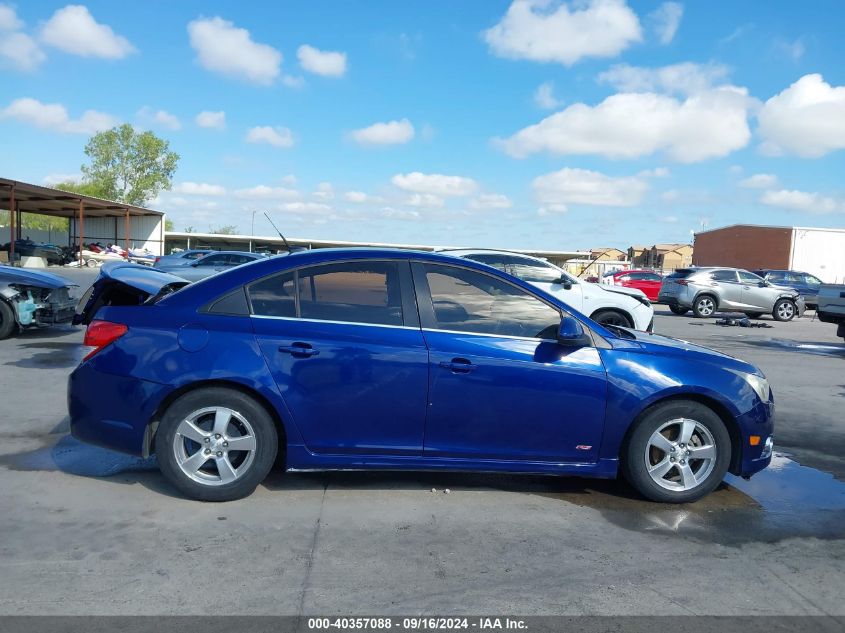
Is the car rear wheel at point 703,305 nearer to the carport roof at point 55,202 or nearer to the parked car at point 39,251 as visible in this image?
the carport roof at point 55,202

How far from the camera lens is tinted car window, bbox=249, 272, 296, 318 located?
445 centimetres

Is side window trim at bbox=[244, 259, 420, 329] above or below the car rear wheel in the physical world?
above

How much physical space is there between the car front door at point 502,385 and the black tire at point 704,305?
764 inches

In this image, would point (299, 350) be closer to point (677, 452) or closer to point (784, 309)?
point (677, 452)

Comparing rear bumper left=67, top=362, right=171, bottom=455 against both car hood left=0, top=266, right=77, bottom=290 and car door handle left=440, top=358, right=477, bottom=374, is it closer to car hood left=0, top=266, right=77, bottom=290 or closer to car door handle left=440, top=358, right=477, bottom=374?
car door handle left=440, top=358, right=477, bottom=374

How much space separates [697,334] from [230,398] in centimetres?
1420

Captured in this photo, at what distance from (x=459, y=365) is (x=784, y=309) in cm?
2167

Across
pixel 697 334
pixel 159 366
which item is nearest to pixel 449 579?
pixel 159 366

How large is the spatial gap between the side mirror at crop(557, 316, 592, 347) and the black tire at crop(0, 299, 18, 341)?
9.42 m

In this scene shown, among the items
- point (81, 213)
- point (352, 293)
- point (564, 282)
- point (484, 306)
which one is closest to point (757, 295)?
point (564, 282)

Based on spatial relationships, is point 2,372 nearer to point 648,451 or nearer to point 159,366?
point 159,366

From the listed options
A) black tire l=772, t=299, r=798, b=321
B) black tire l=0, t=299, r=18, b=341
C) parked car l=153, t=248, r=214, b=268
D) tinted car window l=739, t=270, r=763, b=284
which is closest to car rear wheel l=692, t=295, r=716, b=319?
tinted car window l=739, t=270, r=763, b=284

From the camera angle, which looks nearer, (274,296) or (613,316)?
(274,296)

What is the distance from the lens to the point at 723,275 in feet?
74.0
